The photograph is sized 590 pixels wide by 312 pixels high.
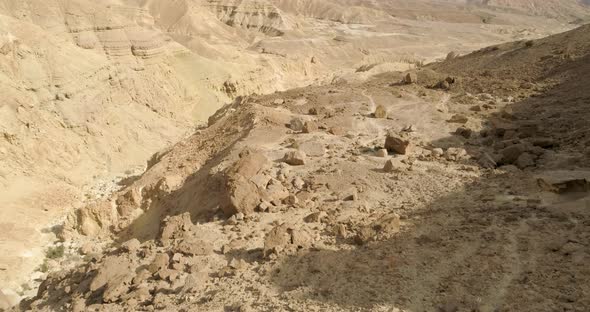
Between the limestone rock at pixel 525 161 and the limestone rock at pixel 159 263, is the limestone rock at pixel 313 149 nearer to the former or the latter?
the limestone rock at pixel 525 161

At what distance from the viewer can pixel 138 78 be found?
849 inches

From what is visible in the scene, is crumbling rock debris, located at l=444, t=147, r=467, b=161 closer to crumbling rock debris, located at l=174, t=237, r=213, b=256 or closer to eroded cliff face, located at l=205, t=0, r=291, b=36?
crumbling rock debris, located at l=174, t=237, r=213, b=256

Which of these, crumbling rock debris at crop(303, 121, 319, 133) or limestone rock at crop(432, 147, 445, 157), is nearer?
limestone rock at crop(432, 147, 445, 157)

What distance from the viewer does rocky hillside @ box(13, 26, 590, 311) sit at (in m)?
6.47

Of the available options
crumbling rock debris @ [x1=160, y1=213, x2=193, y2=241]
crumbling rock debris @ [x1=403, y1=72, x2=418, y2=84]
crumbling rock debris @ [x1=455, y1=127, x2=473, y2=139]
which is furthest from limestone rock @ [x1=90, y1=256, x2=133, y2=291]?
crumbling rock debris @ [x1=403, y1=72, x2=418, y2=84]

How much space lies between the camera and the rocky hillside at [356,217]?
6.47 meters

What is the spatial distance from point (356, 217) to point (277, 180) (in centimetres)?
206

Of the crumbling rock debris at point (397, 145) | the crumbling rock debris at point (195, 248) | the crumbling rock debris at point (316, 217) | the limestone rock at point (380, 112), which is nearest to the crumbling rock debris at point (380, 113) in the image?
the limestone rock at point (380, 112)

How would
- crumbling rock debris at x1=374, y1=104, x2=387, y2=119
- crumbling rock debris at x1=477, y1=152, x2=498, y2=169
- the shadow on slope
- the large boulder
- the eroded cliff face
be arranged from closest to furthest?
1. the shadow on slope
2. the large boulder
3. crumbling rock debris at x1=477, y1=152, x2=498, y2=169
4. crumbling rock debris at x1=374, y1=104, x2=387, y2=119
5. the eroded cliff face

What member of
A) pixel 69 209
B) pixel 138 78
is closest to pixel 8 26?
pixel 138 78

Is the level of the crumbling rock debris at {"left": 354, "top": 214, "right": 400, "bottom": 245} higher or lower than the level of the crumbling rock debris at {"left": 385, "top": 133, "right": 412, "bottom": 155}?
lower

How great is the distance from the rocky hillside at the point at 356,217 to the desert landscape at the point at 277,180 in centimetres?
4

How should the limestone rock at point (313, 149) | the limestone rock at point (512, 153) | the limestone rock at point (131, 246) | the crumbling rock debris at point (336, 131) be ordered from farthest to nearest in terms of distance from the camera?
the crumbling rock debris at point (336, 131) → the limestone rock at point (313, 149) → the limestone rock at point (512, 153) → the limestone rock at point (131, 246)

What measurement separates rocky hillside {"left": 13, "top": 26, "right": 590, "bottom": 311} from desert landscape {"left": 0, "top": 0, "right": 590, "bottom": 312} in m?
0.04
